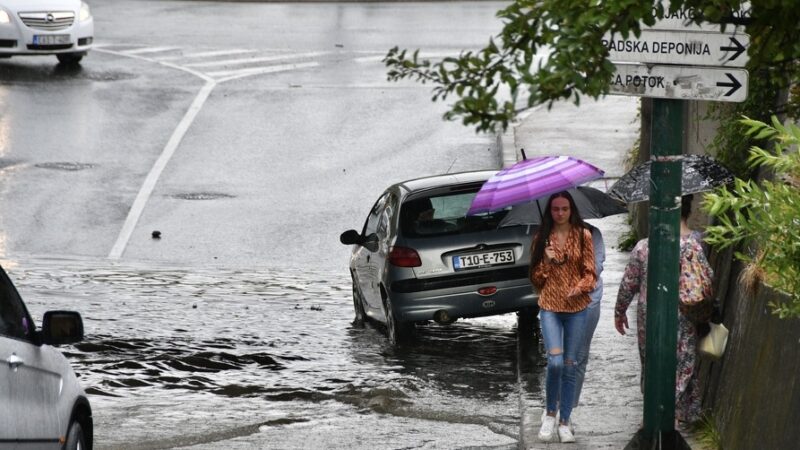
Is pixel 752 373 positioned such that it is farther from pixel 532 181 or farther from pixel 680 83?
pixel 532 181

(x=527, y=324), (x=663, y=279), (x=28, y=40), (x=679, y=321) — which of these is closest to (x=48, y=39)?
(x=28, y=40)

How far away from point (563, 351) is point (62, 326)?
389 cm

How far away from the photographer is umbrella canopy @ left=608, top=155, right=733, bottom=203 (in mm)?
10932

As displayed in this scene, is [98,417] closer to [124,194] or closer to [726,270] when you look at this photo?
[726,270]

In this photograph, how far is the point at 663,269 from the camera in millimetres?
9828

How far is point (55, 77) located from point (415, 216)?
658 inches

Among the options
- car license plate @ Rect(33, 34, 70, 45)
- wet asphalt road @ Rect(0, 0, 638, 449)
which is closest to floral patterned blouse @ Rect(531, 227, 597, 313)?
wet asphalt road @ Rect(0, 0, 638, 449)

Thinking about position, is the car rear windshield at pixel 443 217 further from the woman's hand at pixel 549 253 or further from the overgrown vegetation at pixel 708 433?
the overgrown vegetation at pixel 708 433

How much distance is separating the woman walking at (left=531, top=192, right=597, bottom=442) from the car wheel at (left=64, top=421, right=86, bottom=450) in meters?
→ 3.39

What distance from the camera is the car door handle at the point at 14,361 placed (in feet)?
25.9

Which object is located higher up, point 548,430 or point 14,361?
point 14,361

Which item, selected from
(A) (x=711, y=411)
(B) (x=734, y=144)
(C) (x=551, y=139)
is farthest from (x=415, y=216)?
(C) (x=551, y=139)

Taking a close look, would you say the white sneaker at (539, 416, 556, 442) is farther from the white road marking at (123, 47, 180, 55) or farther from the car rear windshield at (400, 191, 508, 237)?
the white road marking at (123, 47, 180, 55)

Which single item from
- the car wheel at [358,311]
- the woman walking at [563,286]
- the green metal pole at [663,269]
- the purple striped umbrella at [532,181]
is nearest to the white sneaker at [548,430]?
the woman walking at [563,286]
